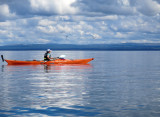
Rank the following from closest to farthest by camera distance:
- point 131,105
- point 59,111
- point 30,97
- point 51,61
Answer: point 59,111
point 131,105
point 30,97
point 51,61

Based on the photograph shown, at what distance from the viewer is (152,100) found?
16.3 meters

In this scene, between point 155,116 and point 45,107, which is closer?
point 155,116

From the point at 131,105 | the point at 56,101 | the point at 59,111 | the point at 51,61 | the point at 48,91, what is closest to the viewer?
Answer: the point at 59,111

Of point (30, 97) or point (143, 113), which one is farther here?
point (30, 97)

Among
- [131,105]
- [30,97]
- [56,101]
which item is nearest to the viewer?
[131,105]

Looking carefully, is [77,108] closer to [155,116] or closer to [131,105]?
[131,105]

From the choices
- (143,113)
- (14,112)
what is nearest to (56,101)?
(14,112)

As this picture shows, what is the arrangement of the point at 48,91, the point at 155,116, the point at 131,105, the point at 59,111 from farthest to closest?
1. the point at 48,91
2. the point at 131,105
3. the point at 59,111
4. the point at 155,116

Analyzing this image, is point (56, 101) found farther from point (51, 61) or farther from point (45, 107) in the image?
point (51, 61)

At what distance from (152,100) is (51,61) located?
32.4 m

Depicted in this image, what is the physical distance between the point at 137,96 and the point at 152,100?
4.62ft

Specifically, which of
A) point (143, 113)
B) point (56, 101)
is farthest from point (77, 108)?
point (143, 113)

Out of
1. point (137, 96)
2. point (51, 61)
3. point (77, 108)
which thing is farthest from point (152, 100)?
point (51, 61)

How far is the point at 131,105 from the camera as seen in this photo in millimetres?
14836
